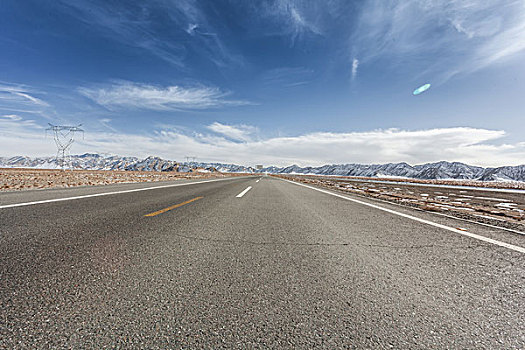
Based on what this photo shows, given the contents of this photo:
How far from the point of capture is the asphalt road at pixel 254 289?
4.42ft

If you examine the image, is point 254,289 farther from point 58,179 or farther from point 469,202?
point 58,179

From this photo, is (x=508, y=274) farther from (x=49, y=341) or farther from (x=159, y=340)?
(x=49, y=341)

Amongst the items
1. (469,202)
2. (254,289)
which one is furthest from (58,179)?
(469,202)

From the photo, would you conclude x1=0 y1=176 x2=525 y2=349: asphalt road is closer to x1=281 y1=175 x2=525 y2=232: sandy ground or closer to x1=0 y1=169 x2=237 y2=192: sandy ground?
x1=281 y1=175 x2=525 y2=232: sandy ground

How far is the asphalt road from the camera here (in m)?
1.35

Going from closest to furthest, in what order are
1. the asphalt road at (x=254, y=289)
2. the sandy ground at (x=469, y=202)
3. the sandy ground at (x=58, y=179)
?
the asphalt road at (x=254, y=289)
the sandy ground at (x=469, y=202)
the sandy ground at (x=58, y=179)

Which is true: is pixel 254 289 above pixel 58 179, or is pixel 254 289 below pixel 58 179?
above

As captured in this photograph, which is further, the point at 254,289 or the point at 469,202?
the point at 469,202

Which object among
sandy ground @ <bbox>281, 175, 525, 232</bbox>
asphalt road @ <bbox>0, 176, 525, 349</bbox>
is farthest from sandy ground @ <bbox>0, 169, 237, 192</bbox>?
sandy ground @ <bbox>281, 175, 525, 232</bbox>

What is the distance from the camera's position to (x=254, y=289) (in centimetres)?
191

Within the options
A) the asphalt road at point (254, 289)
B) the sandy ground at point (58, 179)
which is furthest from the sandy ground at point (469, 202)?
the sandy ground at point (58, 179)

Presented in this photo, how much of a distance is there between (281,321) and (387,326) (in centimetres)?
69

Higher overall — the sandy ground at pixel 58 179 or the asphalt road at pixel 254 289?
the asphalt road at pixel 254 289

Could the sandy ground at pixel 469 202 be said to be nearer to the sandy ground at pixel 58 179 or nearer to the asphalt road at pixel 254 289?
the asphalt road at pixel 254 289
